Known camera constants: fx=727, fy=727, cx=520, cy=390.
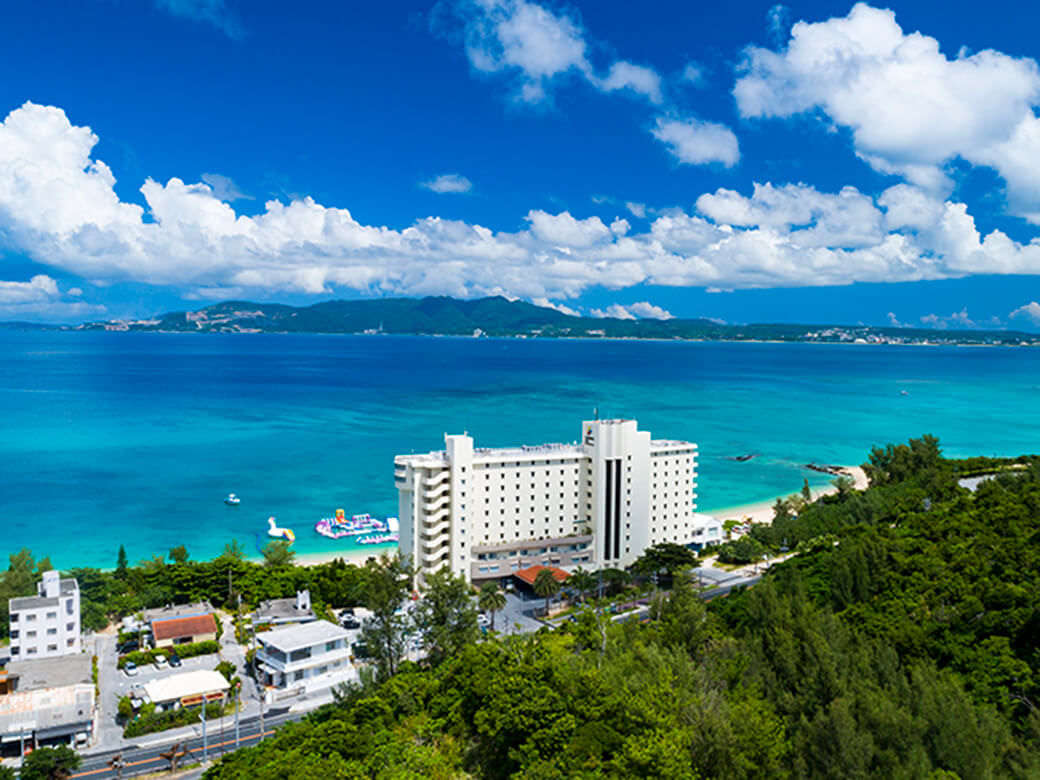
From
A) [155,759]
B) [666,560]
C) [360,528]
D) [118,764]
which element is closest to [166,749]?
[155,759]

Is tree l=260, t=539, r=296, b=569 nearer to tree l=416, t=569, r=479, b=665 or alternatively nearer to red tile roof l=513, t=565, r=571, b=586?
red tile roof l=513, t=565, r=571, b=586

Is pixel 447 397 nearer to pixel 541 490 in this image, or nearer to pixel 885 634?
pixel 541 490

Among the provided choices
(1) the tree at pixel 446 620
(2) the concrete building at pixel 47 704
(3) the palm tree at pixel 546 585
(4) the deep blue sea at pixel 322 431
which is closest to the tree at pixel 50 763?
(2) the concrete building at pixel 47 704

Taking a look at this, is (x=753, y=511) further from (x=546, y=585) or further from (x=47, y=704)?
(x=47, y=704)

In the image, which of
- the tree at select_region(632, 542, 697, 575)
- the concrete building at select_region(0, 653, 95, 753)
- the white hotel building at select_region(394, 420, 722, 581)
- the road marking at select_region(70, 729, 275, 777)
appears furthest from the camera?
the white hotel building at select_region(394, 420, 722, 581)

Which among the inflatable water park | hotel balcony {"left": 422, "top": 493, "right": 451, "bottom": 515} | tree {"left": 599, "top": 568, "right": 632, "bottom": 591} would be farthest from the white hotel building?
the inflatable water park

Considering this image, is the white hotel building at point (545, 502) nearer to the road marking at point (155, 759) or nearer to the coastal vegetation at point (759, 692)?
the coastal vegetation at point (759, 692)

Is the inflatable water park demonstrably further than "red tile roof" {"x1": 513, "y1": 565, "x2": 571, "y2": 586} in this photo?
Yes
